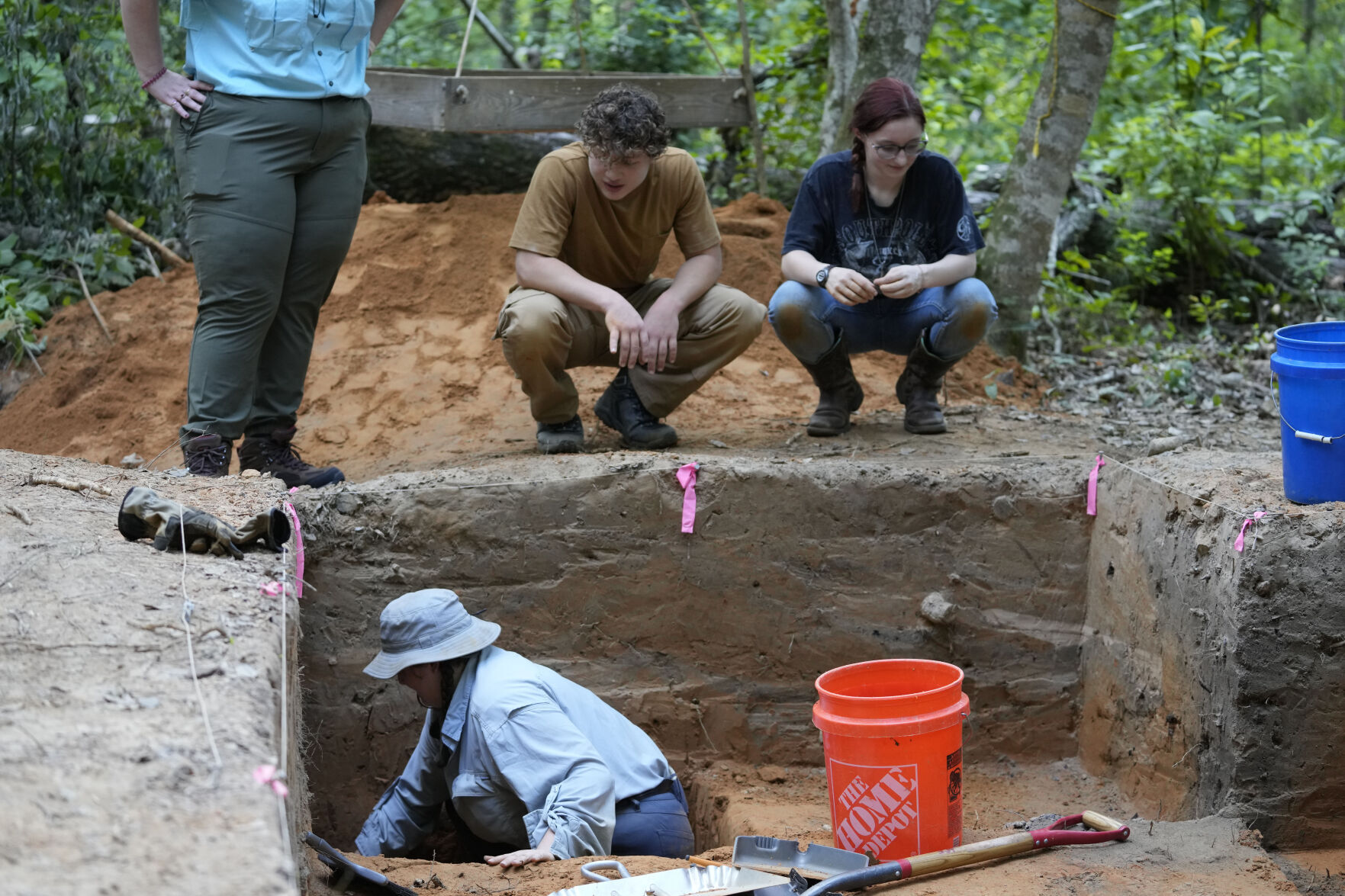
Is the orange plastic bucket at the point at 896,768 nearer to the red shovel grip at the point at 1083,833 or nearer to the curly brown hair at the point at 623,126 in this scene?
the red shovel grip at the point at 1083,833

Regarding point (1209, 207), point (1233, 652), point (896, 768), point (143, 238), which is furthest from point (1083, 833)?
point (1209, 207)

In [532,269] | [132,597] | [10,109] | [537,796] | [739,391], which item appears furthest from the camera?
[10,109]

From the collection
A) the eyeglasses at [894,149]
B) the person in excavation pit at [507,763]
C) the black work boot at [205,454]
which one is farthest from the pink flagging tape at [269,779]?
the eyeglasses at [894,149]

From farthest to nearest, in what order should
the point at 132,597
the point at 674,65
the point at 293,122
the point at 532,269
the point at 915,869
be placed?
the point at 674,65 < the point at 532,269 < the point at 293,122 < the point at 915,869 < the point at 132,597

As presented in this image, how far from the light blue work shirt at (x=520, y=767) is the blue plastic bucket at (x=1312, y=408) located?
1.74 metres

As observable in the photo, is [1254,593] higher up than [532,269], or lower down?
lower down

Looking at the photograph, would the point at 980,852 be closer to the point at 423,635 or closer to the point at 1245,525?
the point at 1245,525

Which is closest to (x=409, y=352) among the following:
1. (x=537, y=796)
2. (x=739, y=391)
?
(x=739, y=391)

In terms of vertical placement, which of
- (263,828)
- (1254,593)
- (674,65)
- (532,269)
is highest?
(674,65)

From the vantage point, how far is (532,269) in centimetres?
377

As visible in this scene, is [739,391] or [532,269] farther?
[739,391]

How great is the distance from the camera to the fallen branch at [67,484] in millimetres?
2973

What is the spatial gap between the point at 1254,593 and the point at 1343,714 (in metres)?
0.38

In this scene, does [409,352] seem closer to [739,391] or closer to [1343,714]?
[739,391]
